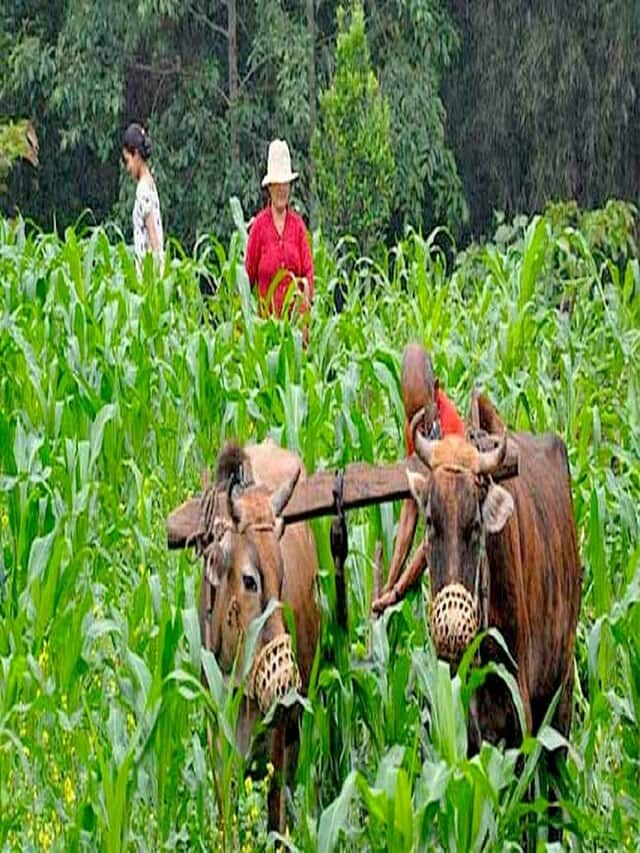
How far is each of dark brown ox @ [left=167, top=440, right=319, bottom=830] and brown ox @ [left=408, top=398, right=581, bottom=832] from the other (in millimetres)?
317

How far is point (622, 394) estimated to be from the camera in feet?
29.5

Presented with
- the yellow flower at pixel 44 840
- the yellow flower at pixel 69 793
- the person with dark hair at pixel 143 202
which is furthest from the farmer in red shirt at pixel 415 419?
the person with dark hair at pixel 143 202

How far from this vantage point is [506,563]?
512 centimetres

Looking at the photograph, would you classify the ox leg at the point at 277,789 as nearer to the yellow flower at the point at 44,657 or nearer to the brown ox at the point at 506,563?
the brown ox at the point at 506,563

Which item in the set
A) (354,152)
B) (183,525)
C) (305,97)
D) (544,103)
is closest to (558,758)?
(183,525)

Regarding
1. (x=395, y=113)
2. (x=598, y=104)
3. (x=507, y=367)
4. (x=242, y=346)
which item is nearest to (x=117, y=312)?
(x=242, y=346)

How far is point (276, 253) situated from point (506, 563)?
4893 mm

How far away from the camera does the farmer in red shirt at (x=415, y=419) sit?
5195mm

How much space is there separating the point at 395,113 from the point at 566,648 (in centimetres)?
1562

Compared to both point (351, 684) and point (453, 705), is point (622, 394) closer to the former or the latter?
point (351, 684)

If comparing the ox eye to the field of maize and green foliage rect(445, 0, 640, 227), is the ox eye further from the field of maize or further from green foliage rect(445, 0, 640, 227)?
green foliage rect(445, 0, 640, 227)

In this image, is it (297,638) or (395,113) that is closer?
(297,638)

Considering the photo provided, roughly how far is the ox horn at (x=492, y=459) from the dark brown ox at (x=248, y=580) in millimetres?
436

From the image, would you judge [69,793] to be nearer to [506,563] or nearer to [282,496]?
[282,496]
